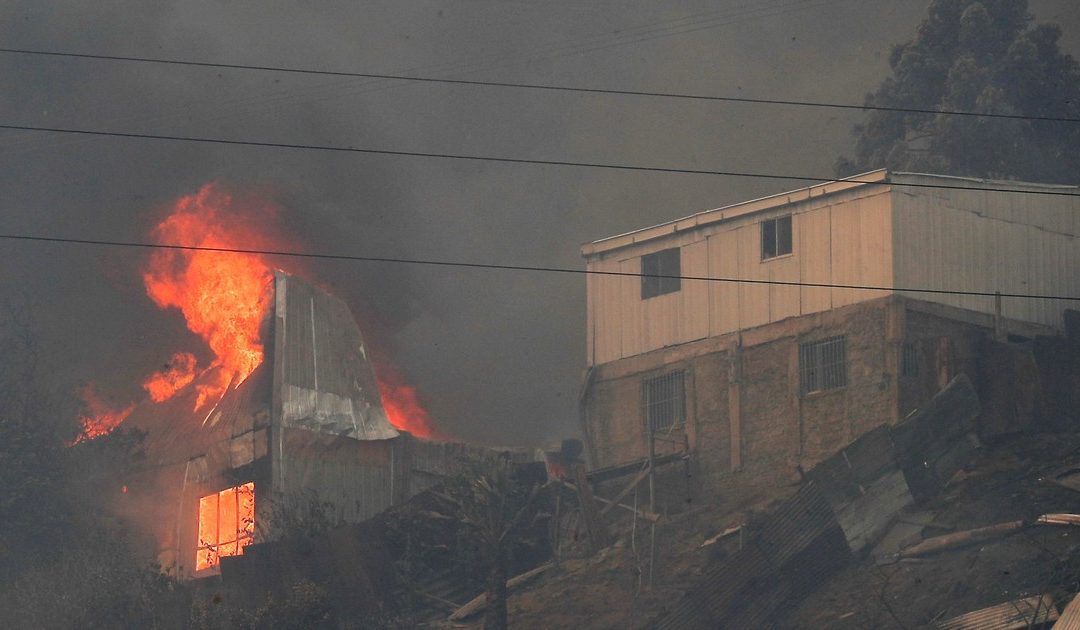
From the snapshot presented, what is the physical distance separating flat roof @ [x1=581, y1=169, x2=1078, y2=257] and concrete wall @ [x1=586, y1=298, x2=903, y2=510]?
10.1 ft

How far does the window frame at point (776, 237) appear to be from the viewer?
3578 cm

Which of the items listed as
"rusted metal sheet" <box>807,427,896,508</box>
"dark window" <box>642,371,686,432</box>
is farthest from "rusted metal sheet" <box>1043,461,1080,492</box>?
"dark window" <box>642,371,686,432</box>

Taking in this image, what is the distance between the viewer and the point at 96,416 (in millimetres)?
47812

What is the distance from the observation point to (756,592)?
28.7 metres

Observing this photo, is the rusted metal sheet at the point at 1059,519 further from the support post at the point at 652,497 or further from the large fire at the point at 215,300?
the large fire at the point at 215,300

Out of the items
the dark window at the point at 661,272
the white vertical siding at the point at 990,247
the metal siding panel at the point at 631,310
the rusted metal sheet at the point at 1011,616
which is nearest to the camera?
the rusted metal sheet at the point at 1011,616

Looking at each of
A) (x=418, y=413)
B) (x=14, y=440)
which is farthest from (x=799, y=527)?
(x=14, y=440)

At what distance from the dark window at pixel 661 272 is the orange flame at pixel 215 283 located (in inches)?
420

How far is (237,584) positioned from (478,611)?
20.0 feet

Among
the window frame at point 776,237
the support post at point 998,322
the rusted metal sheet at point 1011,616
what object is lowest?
the rusted metal sheet at point 1011,616

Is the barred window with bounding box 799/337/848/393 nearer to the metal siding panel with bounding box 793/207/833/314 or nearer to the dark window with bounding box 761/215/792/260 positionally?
the metal siding panel with bounding box 793/207/833/314

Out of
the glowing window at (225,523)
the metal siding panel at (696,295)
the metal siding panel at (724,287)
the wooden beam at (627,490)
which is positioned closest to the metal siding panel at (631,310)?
the metal siding panel at (696,295)

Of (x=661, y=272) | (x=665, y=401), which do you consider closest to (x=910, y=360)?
(x=665, y=401)

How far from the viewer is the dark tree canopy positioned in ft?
159
